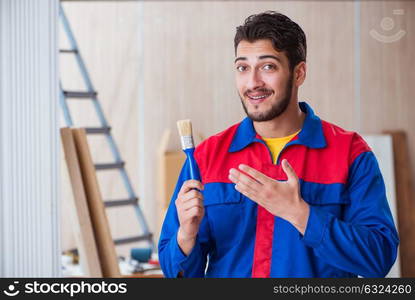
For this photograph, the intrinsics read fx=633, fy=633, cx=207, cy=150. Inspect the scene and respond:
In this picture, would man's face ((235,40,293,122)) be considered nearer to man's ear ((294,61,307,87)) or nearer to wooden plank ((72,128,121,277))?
man's ear ((294,61,307,87))

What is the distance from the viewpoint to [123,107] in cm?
584

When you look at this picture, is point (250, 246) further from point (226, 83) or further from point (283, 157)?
point (226, 83)

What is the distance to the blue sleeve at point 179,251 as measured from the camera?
1817mm

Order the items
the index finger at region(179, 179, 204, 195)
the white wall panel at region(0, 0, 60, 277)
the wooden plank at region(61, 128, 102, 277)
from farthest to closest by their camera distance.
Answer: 1. the wooden plank at region(61, 128, 102, 277)
2. the white wall panel at region(0, 0, 60, 277)
3. the index finger at region(179, 179, 204, 195)

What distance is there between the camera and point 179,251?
1.80 m

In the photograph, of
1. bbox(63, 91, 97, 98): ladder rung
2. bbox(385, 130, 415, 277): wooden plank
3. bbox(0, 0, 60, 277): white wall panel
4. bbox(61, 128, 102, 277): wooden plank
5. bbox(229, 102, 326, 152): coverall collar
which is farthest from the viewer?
bbox(385, 130, 415, 277): wooden plank

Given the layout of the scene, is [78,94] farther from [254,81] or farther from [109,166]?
[254,81]

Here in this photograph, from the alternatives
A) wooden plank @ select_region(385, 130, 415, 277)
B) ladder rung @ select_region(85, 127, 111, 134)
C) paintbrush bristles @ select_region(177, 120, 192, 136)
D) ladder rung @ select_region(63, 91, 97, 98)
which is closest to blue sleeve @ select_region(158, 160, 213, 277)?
paintbrush bristles @ select_region(177, 120, 192, 136)

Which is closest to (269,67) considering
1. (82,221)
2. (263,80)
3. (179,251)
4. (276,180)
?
(263,80)

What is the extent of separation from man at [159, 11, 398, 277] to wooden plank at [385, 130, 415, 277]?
327 centimetres

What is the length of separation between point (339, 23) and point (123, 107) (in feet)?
6.79

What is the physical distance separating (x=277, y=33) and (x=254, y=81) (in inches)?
6.3

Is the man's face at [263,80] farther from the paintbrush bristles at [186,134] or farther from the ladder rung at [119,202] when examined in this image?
the ladder rung at [119,202]

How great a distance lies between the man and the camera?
1.75 metres
